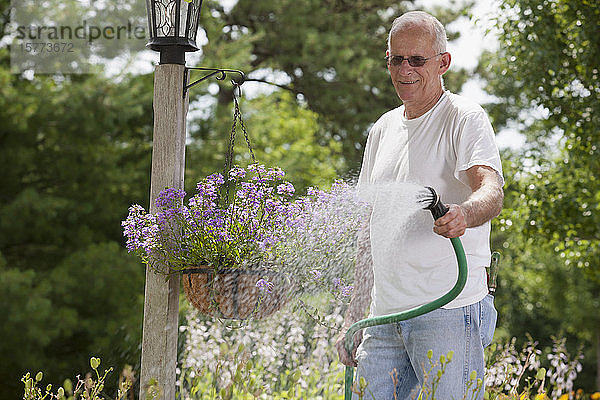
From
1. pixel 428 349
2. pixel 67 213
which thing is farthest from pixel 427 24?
pixel 67 213

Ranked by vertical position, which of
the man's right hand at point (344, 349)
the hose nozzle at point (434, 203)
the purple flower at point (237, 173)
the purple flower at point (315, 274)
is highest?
the purple flower at point (237, 173)

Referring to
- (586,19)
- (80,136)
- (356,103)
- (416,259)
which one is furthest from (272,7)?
(416,259)

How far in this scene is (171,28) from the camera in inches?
95.5

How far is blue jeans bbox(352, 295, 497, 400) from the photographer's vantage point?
1905 millimetres

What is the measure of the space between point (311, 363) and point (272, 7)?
17.9 ft

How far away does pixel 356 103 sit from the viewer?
8453 millimetres

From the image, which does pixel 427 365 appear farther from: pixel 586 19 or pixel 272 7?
pixel 272 7

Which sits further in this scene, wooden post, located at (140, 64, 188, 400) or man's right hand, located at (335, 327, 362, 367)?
wooden post, located at (140, 64, 188, 400)

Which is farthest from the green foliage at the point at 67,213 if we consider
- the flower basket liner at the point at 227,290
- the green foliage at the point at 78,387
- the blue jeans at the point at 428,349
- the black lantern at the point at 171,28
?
the blue jeans at the point at 428,349

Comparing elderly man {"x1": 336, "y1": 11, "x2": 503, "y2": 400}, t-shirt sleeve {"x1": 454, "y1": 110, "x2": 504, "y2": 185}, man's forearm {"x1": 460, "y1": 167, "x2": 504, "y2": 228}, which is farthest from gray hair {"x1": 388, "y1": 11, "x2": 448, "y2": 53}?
man's forearm {"x1": 460, "y1": 167, "x2": 504, "y2": 228}

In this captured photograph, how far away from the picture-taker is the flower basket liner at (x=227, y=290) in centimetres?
238

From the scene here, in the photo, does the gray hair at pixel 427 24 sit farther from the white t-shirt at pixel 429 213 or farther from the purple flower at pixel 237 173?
the purple flower at pixel 237 173

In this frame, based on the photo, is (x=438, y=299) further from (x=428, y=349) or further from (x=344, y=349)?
(x=344, y=349)

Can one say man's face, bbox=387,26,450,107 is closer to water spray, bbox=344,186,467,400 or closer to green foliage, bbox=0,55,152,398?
water spray, bbox=344,186,467,400
